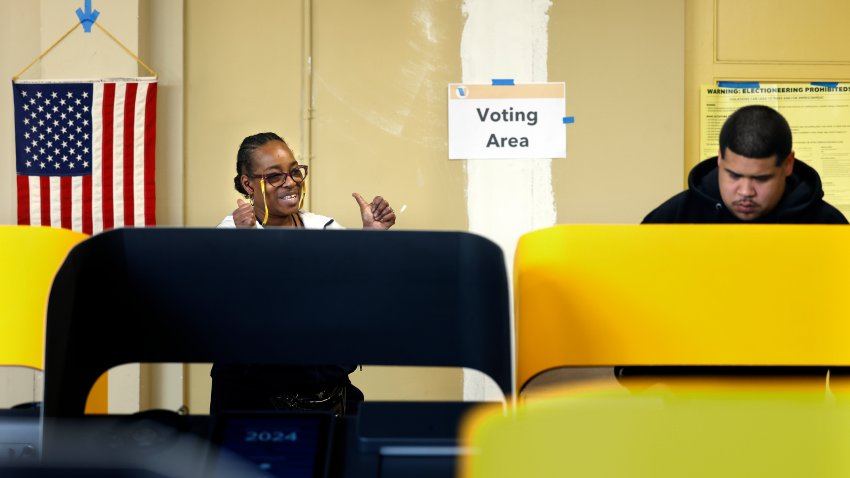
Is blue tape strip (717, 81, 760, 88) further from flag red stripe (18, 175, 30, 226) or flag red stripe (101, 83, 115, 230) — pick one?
flag red stripe (18, 175, 30, 226)

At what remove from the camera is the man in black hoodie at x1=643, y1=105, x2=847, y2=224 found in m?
1.74

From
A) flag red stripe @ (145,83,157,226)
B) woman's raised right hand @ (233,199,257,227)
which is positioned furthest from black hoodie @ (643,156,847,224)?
flag red stripe @ (145,83,157,226)

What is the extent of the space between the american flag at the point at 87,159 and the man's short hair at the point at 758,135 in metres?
2.46

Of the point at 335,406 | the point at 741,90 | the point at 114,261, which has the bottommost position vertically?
the point at 335,406

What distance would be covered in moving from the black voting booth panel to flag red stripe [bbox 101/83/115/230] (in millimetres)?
2908

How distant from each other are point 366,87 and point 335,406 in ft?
6.51

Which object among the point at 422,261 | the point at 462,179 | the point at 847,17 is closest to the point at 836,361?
the point at 422,261

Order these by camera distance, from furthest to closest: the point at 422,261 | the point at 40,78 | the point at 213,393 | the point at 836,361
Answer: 1. the point at 40,78
2. the point at 213,393
3. the point at 836,361
4. the point at 422,261

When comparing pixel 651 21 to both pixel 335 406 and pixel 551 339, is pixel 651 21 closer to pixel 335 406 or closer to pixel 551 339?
pixel 335 406

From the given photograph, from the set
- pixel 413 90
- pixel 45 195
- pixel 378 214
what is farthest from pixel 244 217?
pixel 45 195

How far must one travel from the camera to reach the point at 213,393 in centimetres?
172

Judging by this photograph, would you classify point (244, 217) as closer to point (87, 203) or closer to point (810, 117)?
point (87, 203)

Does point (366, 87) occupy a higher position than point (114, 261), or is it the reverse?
point (366, 87)

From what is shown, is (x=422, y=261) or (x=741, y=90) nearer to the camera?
(x=422, y=261)
